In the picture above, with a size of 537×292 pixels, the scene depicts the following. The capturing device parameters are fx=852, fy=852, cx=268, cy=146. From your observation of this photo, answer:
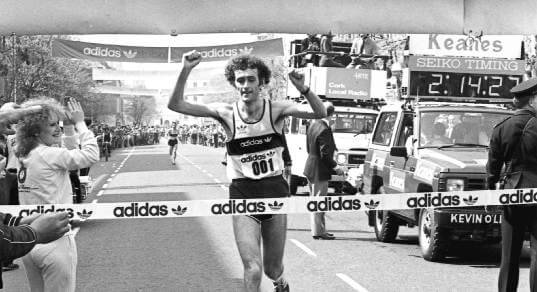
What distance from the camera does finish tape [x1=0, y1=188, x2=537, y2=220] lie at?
21.1 feet

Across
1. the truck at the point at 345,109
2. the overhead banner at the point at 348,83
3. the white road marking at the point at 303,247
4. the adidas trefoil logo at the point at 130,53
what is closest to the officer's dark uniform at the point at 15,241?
the white road marking at the point at 303,247

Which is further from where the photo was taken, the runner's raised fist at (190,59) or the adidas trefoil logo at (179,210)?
the adidas trefoil logo at (179,210)

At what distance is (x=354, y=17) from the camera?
31.8 feet

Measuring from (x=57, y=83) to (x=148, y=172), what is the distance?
1348cm

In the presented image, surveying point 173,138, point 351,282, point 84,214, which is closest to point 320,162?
point 351,282

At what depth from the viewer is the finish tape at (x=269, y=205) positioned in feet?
21.1

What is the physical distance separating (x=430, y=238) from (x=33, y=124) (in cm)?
593

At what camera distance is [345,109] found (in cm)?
1992

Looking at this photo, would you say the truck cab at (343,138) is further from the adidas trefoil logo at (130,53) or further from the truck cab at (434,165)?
the adidas trefoil logo at (130,53)

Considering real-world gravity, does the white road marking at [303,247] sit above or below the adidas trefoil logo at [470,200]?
below

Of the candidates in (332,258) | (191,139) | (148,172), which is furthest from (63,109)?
(191,139)

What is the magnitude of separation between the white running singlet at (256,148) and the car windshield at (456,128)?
5.01m

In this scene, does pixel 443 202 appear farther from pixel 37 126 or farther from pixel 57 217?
pixel 57 217

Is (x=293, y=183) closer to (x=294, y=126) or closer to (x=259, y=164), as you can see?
(x=294, y=126)
